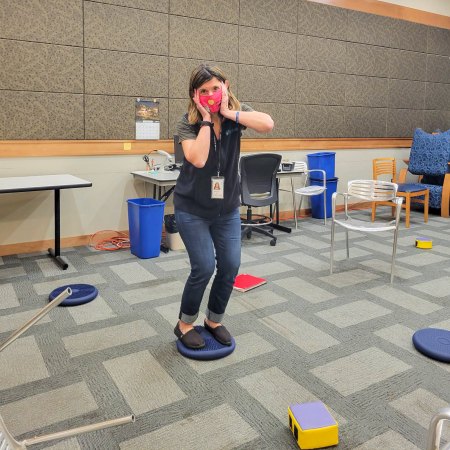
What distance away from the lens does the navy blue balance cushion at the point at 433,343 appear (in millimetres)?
2443

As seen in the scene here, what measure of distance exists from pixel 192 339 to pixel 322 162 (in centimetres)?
399

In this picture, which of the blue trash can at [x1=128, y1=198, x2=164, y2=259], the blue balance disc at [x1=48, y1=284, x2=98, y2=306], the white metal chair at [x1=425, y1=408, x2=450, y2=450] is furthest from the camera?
the blue trash can at [x1=128, y1=198, x2=164, y2=259]

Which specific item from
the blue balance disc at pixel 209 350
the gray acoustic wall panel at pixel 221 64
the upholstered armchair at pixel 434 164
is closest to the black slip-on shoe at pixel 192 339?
the blue balance disc at pixel 209 350

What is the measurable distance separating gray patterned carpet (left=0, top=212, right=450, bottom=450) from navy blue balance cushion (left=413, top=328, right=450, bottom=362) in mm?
50

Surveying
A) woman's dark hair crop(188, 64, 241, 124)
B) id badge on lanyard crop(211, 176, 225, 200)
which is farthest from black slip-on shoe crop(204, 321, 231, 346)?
woman's dark hair crop(188, 64, 241, 124)

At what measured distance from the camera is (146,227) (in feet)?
13.7

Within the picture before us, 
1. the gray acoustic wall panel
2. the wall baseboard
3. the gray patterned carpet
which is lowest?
the gray patterned carpet

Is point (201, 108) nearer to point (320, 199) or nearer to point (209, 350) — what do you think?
point (209, 350)

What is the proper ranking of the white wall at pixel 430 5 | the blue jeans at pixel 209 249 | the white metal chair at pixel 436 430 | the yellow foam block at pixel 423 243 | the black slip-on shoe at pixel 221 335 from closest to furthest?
the white metal chair at pixel 436 430
the blue jeans at pixel 209 249
the black slip-on shoe at pixel 221 335
the yellow foam block at pixel 423 243
the white wall at pixel 430 5

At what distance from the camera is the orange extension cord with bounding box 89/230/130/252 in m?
4.54

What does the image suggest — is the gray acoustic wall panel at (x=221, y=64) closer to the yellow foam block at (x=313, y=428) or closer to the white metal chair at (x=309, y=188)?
the white metal chair at (x=309, y=188)

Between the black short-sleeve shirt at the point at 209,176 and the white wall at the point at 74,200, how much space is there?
2.56 m

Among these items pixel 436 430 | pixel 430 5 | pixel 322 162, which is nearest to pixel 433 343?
pixel 436 430

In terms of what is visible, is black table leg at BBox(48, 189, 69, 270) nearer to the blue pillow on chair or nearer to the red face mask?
the red face mask
